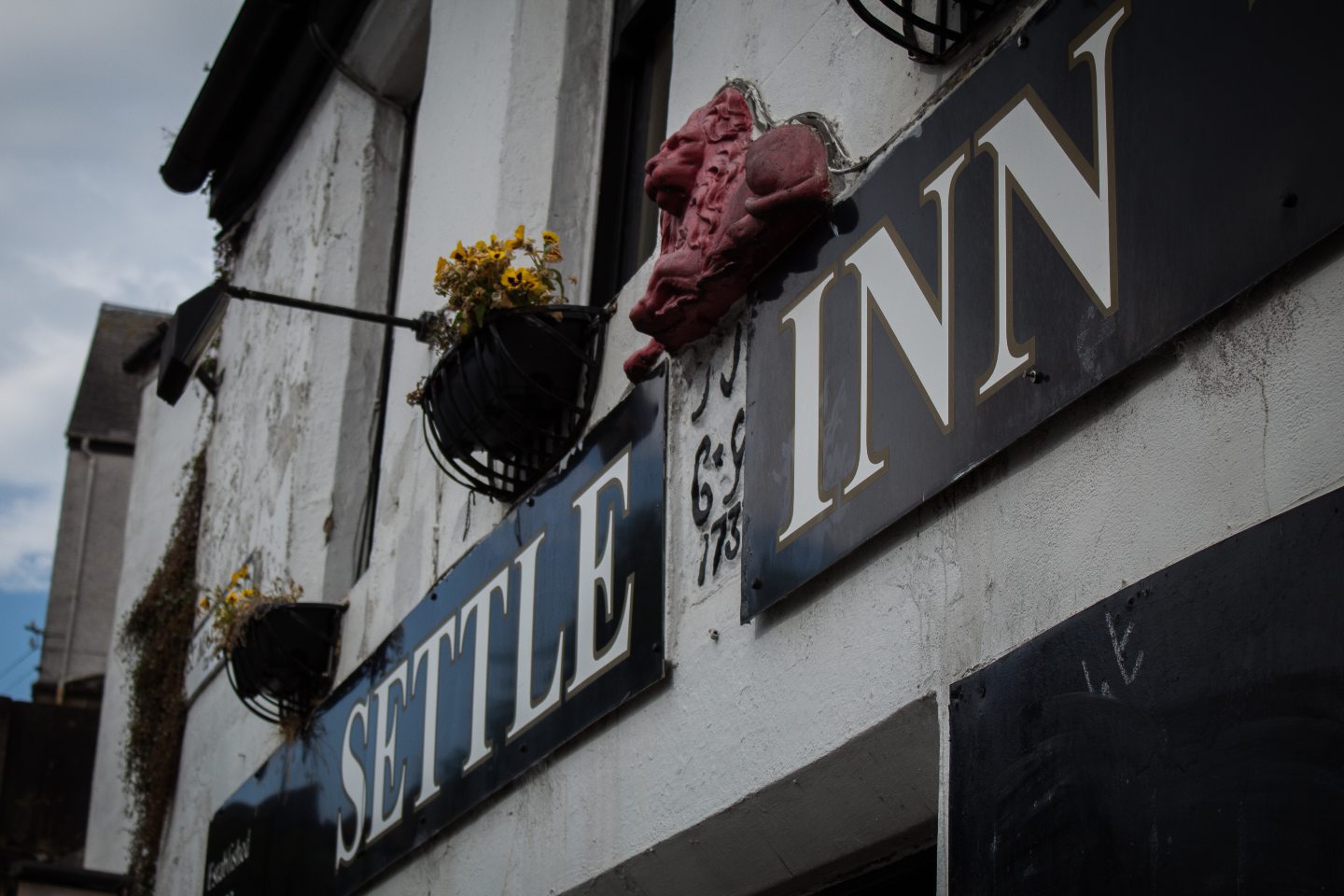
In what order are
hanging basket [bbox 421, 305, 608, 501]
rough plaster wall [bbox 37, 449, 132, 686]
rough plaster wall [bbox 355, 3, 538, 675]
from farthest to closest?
rough plaster wall [bbox 37, 449, 132, 686]
rough plaster wall [bbox 355, 3, 538, 675]
hanging basket [bbox 421, 305, 608, 501]

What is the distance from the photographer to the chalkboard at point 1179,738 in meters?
2.45

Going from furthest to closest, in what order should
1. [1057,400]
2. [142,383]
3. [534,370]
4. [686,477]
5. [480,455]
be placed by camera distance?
[142,383] → [480,455] → [534,370] → [686,477] → [1057,400]

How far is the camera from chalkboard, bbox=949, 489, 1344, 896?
96.3 inches

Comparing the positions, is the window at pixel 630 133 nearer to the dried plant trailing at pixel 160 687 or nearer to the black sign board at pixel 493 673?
the black sign board at pixel 493 673

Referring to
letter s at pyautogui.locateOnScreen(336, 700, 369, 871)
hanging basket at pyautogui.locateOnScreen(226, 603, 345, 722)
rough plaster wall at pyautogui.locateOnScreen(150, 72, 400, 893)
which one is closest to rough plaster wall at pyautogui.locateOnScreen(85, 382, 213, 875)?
rough plaster wall at pyautogui.locateOnScreen(150, 72, 400, 893)

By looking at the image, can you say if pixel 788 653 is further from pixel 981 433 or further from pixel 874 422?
pixel 981 433

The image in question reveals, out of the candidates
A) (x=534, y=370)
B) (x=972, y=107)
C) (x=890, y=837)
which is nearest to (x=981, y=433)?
(x=972, y=107)

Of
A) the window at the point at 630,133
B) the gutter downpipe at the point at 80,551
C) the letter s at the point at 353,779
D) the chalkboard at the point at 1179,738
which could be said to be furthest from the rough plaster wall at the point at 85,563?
the chalkboard at the point at 1179,738

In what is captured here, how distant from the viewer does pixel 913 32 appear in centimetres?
386

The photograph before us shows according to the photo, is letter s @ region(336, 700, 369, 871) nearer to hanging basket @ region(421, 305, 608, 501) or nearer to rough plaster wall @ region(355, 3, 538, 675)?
rough plaster wall @ region(355, 3, 538, 675)

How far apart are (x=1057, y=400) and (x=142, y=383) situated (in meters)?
11.5

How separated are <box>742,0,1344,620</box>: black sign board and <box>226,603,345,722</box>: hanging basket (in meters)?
3.20

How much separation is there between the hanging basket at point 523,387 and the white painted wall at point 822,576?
0.51 feet

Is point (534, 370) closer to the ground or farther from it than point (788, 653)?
farther from it
